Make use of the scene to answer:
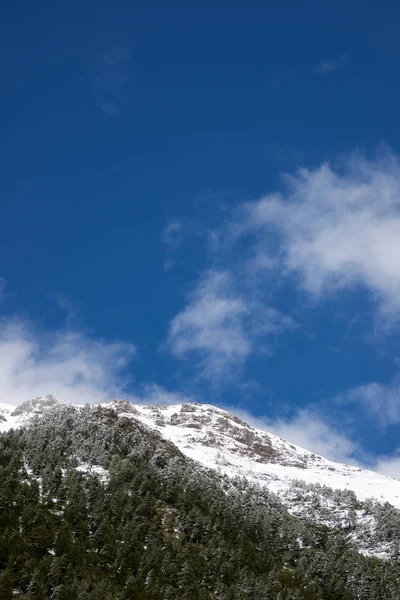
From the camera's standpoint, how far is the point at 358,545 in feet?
627

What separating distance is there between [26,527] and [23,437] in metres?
69.2

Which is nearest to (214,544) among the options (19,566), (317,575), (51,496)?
(317,575)

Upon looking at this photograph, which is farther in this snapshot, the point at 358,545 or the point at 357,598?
the point at 358,545

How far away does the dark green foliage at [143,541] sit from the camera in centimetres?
12056

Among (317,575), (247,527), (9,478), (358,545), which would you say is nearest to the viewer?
(9,478)

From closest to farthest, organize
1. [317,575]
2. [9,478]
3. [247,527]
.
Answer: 1. [9,478]
2. [317,575]
3. [247,527]

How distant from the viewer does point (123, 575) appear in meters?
128

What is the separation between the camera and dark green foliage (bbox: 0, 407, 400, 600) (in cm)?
12056

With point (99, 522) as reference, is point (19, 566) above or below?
below

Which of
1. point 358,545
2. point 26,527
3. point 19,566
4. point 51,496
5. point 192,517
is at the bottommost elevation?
point 19,566

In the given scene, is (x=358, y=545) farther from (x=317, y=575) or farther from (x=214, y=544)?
(x=214, y=544)

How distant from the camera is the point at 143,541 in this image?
149 metres

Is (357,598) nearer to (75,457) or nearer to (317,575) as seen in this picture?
(317,575)

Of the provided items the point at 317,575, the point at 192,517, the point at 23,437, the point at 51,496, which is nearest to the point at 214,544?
the point at 192,517
